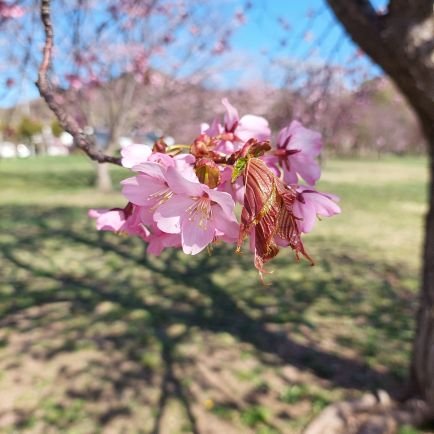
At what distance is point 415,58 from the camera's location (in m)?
2.59

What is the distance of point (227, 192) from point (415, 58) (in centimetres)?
216

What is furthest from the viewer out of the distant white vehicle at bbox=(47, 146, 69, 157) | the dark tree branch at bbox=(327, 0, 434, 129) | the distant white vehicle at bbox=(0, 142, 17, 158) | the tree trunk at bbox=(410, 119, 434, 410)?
the distant white vehicle at bbox=(47, 146, 69, 157)

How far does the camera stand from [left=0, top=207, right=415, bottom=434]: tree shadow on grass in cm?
400

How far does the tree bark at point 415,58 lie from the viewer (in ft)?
8.34

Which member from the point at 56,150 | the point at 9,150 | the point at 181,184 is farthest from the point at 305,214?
the point at 56,150

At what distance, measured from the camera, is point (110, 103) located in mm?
14641

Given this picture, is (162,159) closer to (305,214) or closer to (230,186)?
(230,186)

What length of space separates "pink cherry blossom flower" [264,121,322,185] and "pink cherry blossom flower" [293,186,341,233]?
0.21 metres

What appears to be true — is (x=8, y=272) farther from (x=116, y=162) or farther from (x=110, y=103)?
(x=110, y=103)

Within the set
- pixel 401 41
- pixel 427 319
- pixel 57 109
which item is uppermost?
pixel 401 41

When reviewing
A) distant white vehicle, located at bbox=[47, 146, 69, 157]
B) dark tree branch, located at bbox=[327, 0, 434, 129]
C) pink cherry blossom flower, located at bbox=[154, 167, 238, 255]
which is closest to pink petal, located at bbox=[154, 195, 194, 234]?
pink cherry blossom flower, located at bbox=[154, 167, 238, 255]

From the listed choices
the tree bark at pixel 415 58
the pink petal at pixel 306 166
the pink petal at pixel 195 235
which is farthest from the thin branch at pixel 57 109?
the tree bark at pixel 415 58

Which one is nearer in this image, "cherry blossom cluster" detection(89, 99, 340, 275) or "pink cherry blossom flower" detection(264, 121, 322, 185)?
"cherry blossom cluster" detection(89, 99, 340, 275)

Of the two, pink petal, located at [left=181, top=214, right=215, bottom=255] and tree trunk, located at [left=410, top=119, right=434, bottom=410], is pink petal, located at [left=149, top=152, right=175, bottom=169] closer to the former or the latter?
pink petal, located at [left=181, top=214, right=215, bottom=255]
